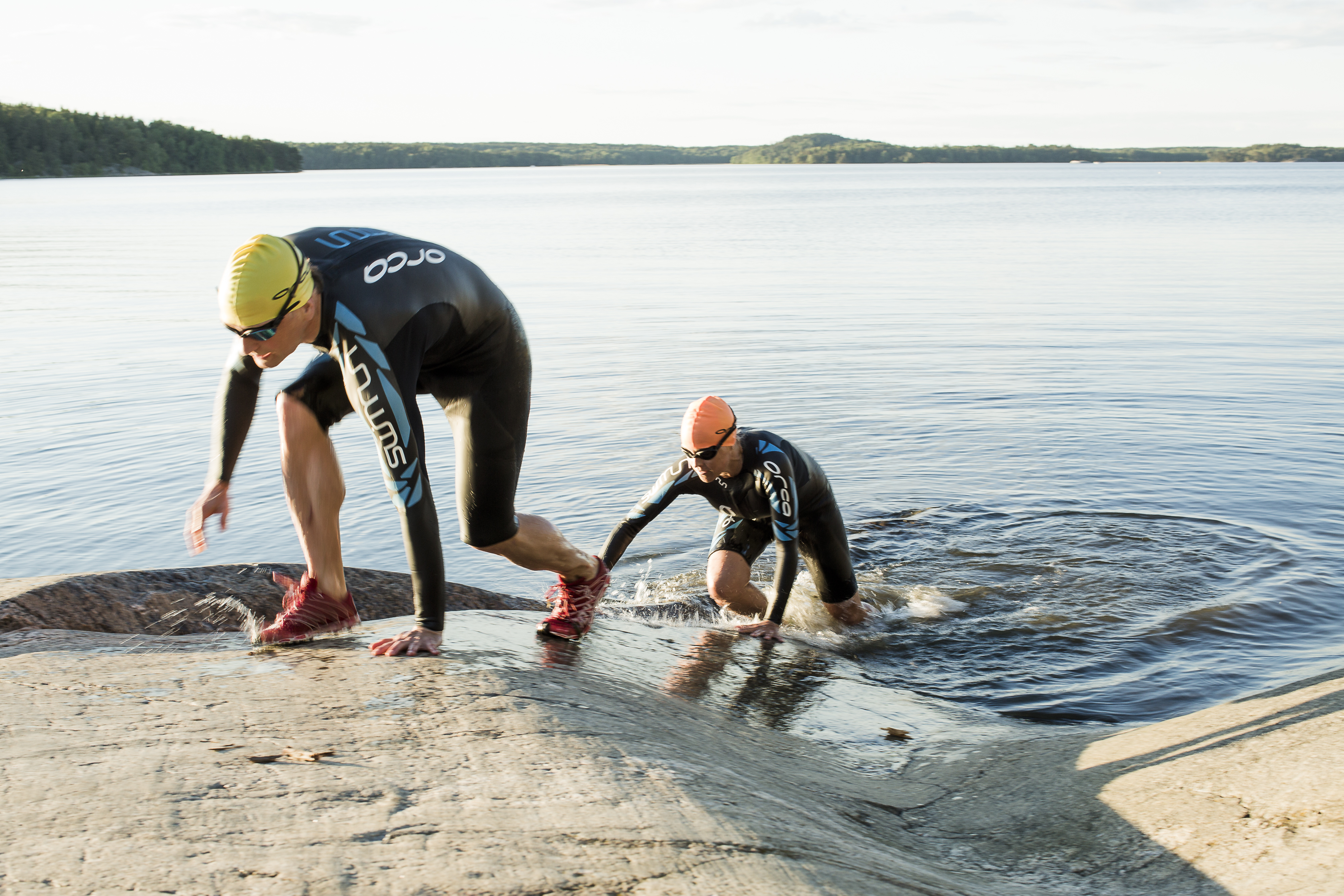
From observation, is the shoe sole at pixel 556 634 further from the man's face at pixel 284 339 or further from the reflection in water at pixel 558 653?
the man's face at pixel 284 339

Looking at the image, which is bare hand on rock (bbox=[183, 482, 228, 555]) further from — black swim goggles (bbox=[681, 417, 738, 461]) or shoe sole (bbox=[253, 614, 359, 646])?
black swim goggles (bbox=[681, 417, 738, 461])

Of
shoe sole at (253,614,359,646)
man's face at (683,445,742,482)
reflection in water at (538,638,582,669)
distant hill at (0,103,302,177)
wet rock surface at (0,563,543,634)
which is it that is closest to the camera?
shoe sole at (253,614,359,646)

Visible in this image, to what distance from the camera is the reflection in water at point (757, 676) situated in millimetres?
4980

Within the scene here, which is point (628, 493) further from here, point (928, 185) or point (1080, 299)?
point (928, 185)

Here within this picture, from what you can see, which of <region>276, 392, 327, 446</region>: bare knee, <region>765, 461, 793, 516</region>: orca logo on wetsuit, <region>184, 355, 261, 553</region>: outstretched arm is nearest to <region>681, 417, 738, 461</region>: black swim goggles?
<region>765, 461, 793, 516</region>: orca logo on wetsuit

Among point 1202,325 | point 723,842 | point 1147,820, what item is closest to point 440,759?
point 723,842

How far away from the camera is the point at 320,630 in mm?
4566

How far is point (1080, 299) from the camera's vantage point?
22.6 metres

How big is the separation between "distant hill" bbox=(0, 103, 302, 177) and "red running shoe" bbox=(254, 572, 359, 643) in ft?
400

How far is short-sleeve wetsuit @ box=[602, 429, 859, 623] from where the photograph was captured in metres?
6.27

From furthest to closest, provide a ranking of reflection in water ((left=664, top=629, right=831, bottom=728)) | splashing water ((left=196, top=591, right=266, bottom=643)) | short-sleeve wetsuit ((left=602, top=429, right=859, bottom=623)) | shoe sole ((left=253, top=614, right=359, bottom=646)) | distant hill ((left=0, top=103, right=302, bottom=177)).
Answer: distant hill ((left=0, top=103, right=302, bottom=177))
short-sleeve wetsuit ((left=602, top=429, right=859, bottom=623))
splashing water ((left=196, top=591, right=266, bottom=643))
reflection in water ((left=664, top=629, right=831, bottom=728))
shoe sole ((left=253, top=614, right=359, bottom=646))

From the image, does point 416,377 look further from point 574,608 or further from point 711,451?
point 711,451

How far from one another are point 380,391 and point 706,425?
2466mm

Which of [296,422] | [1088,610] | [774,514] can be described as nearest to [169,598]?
[296,422]
